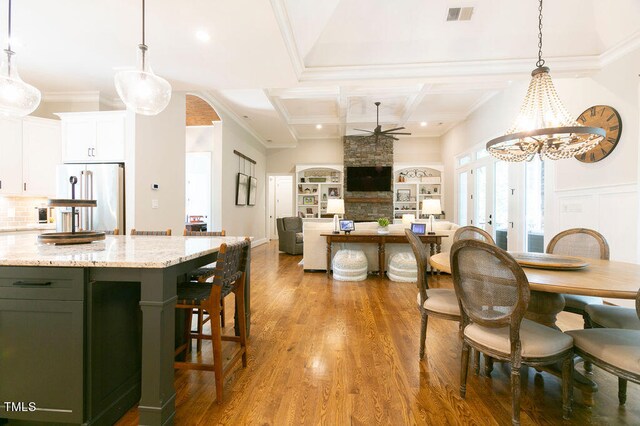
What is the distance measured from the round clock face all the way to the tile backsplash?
737cm

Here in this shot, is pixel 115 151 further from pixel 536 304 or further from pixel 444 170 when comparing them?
pixel 444 170

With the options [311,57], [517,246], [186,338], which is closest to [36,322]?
[186,338]

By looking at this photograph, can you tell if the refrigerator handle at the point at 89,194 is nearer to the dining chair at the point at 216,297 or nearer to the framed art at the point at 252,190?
the dining chair at the point at 216,297

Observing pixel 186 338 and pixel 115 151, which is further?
pixel 115 151

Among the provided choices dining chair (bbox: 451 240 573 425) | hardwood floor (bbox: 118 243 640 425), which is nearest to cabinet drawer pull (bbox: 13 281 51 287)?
hardwood floor (bbox: 118 243 640 425)

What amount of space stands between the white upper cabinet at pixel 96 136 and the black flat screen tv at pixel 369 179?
607 cm

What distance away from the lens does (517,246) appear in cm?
497

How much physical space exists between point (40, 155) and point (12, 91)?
2.52m

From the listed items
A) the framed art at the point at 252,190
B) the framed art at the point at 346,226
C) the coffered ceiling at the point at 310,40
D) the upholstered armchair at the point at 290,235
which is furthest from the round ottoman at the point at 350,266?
the framed art at the point at 252,190

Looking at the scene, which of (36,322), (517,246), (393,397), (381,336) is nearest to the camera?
(36,322)

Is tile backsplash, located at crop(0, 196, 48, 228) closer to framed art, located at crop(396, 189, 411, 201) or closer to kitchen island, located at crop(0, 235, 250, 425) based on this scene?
kitchen island, located at crop(0, 235, 250, 425)

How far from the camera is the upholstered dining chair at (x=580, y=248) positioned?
2.19 meters

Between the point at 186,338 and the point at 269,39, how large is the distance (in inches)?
114

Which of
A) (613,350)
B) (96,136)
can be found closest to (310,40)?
(96,136)
